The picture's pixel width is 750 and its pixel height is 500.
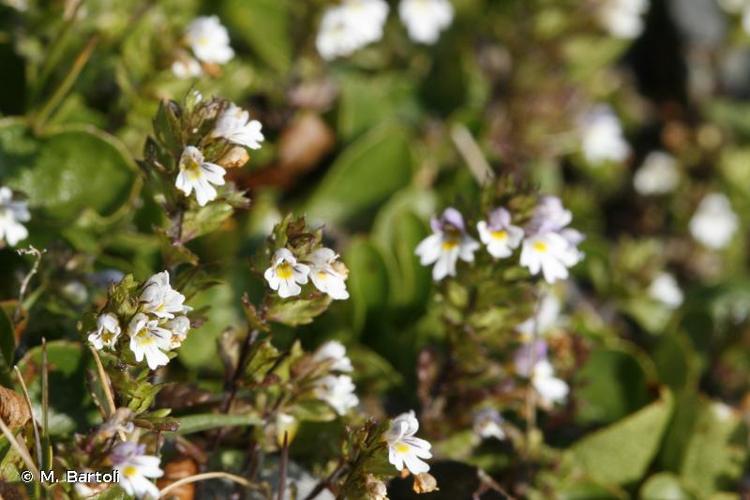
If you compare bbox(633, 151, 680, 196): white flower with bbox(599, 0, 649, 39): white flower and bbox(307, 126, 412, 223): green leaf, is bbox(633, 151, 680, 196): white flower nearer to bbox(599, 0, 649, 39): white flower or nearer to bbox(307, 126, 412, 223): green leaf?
bbox(599, 0, 649, 39): white flower

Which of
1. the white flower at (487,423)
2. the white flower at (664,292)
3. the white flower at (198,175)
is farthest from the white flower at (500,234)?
the white flower at (664,292)

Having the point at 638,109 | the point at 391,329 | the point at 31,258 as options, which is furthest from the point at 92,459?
the point at 638,109

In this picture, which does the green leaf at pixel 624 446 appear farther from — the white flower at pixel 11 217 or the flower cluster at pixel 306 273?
the white flower at pixel 11 217

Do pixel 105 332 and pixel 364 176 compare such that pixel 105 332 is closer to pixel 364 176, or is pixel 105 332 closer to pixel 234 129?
pixel 234 129

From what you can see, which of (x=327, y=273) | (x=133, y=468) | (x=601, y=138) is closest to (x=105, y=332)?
(x=133, y=468)

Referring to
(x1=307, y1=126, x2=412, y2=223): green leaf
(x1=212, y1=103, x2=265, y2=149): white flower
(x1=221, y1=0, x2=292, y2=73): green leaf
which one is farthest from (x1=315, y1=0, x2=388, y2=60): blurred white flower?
(x1=212, y1=103, x2=265, y2=149): white flower
